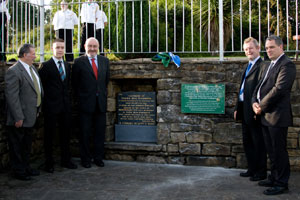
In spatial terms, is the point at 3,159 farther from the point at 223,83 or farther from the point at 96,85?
the point at 223,83

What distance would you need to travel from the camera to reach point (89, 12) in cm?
632

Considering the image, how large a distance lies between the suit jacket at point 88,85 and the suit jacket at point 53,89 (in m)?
0.27

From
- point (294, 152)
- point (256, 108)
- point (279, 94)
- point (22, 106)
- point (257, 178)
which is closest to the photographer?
point (279, 94)

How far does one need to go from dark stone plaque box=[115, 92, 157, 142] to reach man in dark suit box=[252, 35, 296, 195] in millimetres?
2152

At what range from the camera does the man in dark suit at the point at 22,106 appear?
450cm

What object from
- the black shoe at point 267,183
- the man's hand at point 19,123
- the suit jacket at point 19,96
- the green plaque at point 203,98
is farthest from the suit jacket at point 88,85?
the black shoe at point 267,183

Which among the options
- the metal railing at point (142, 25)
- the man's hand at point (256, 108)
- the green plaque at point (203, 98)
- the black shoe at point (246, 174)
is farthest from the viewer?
the metal railing at point (142, 25)

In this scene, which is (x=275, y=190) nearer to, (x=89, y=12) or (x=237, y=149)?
(x=237, y=149)

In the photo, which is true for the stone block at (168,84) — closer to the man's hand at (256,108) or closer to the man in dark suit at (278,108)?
the man's hand at (256,108)

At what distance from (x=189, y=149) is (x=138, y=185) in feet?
4.40

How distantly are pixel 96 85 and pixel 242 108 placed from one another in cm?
220

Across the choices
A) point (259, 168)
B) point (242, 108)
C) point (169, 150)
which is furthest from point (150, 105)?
point (259, 168)

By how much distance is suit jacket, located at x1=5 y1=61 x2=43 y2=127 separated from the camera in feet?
14.7

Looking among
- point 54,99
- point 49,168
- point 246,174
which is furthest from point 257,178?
point 54,99
